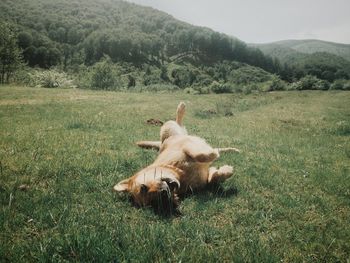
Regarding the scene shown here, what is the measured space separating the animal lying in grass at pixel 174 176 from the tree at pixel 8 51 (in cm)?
5973

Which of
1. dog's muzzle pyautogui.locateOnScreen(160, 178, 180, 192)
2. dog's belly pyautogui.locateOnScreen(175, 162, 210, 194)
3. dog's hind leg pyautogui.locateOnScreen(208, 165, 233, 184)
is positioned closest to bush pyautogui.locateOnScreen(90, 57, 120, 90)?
dog's hind leg pyautogui.locateOnScreen(208, 165, 233, 184)

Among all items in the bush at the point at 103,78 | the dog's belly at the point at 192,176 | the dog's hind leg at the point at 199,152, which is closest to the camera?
the dog's hind leg at the point at 199,152

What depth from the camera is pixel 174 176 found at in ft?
16.1

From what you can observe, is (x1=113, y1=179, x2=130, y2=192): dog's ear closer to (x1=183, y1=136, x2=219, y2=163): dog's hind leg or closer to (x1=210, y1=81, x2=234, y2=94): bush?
(x1=183, y1=136, x2=219, y2=163): dog's hind leg

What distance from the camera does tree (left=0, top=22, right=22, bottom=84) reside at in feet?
192

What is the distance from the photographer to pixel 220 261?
3.67 m

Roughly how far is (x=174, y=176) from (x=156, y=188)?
1.66 ft

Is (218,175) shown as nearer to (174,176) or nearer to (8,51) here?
(174,176)

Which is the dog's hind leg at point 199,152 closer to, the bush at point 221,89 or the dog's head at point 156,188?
the dog's head at point 156,188

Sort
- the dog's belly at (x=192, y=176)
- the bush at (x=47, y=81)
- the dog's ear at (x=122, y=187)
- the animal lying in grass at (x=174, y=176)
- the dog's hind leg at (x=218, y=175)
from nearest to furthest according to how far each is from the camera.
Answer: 1. the animal lying in grass at (x=174, y=176)
2. the dog's ear at (x=122, y=187)
3. the dog's belly at (x=192, y=176)
4. the dog's hind leg at (x=218, y=175)
5. the bush at (x=47, y=81)

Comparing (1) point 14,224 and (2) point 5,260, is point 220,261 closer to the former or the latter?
(2) point 5,260

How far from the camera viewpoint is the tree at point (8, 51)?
58.6 m

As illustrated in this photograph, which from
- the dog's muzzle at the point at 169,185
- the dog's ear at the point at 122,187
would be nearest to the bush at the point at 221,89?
the dog's ear at the point at 122,187

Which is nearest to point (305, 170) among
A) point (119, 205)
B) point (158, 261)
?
point (119, 205)
